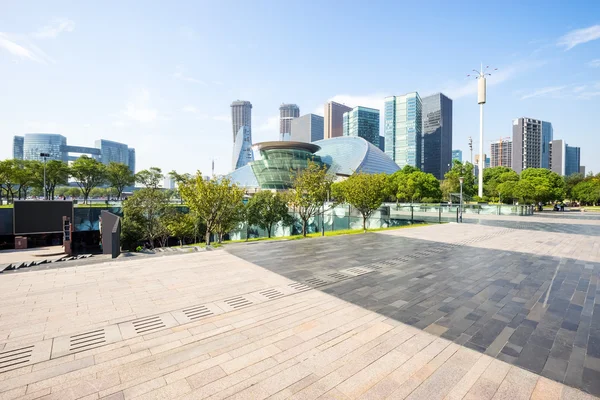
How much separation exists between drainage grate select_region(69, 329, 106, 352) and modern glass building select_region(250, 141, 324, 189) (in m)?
78.2

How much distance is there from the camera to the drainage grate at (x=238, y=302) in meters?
6.32

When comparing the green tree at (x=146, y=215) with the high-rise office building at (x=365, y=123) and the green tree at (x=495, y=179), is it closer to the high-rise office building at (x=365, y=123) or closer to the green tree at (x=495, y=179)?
the green tree at (x=495, y=179)

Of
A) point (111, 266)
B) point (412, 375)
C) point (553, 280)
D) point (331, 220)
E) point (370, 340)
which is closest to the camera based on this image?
point (412, 375)

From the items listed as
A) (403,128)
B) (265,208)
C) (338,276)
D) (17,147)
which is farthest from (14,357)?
(17,147)

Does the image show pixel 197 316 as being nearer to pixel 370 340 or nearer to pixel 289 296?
pixel 289 296

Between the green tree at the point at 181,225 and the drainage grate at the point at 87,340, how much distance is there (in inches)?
1043

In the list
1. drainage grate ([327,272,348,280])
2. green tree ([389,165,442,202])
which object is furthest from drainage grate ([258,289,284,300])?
green tree ([389,165,442,202])

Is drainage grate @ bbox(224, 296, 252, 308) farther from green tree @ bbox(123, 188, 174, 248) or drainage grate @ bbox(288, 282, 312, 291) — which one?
green tree @ bbox(123, 188, 174, 248)

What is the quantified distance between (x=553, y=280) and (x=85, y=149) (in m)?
191

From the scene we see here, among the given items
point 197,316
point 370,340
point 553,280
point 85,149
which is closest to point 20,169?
point 197,316

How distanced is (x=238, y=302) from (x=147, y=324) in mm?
1895

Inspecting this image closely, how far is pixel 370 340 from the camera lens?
4.77 meters

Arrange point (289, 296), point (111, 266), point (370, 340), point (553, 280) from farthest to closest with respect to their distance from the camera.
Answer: point (111, 266), point (553, 280), point (289, 296), point (370, 340)

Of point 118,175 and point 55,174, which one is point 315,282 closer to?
point 55,174
